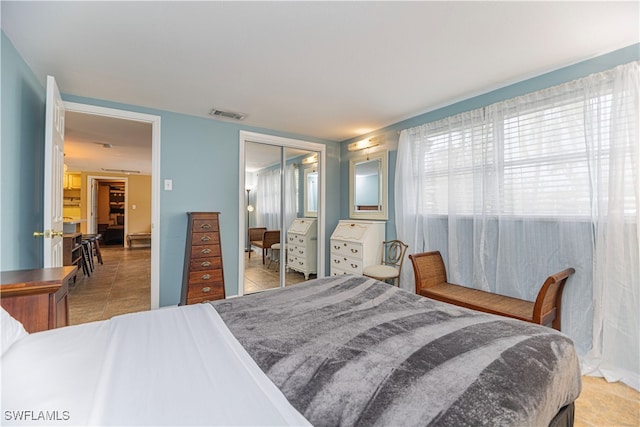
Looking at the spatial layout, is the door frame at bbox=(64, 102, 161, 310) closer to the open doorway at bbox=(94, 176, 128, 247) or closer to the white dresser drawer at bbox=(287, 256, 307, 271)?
the white dresser drawer at bbox=(287, 256, 307, 271)

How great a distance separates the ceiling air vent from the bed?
2.56 m

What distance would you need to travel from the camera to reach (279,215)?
4184 millimetres

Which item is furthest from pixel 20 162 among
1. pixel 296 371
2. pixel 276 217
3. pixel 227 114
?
pixel 276 217

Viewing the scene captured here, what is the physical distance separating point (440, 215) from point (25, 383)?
3.21 m

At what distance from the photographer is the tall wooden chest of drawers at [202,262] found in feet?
9.73

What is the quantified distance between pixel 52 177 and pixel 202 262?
1.45 m

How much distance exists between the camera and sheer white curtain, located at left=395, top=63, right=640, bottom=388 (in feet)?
6.32

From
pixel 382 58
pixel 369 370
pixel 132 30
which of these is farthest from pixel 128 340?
pixel 382 58

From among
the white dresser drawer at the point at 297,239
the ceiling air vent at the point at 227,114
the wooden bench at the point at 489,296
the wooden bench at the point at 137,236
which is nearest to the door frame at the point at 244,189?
the white dresser drawer at the point at 297,239

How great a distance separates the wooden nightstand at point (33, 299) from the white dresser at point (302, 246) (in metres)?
3.01

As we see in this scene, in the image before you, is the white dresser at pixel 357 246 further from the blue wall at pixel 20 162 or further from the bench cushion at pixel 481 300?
the blue wall at pixel 20 162

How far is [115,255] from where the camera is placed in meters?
7.16

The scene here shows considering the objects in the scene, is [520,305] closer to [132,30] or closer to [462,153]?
[462,153]

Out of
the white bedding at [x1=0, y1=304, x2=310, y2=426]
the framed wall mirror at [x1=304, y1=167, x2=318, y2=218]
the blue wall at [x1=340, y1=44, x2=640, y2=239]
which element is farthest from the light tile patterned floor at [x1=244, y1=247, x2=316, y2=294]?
the white bedding at [x1=0, y1=304, x2=310, y2=426]
